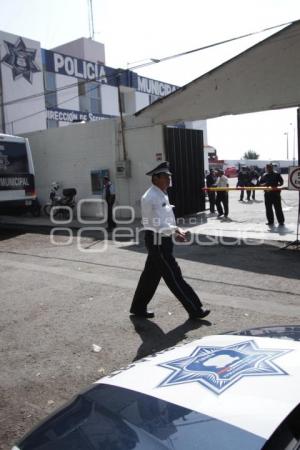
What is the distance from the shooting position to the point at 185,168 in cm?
1505

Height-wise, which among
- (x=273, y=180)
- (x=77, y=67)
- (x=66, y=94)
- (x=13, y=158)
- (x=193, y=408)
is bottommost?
(x=193, y=408)

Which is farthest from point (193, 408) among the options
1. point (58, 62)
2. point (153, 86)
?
point (153, 86)

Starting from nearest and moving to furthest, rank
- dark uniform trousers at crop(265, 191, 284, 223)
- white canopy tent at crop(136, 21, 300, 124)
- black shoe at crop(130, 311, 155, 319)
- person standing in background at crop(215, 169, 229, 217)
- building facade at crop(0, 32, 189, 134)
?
black shoe at crop(130, 311, 155, 319)
white canopy tent at crop(136, 21, 300, 124)
dark uniform trousers at crop(265, 191, 284, 223)
person standing in background at crop(215, 169, 229, 217)
building facade at crop(0, 32, 189, 134)

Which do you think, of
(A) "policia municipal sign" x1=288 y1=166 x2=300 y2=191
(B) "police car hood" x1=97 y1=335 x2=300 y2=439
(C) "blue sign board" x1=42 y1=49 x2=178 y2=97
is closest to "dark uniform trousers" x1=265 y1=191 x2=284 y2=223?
(A) "policia municipal sign" x1=288 y1=166 x2=300 y2=191

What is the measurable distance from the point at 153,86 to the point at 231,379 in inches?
1381

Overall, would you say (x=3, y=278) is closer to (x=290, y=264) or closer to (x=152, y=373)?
(x=290, y=264)

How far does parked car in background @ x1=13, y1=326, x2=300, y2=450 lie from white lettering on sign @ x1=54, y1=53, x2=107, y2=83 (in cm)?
2667

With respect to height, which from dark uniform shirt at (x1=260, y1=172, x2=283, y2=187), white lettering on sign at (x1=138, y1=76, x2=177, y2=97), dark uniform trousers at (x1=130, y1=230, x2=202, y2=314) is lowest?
dark uniform trousers at (x1=130, y1=230, x2=202, y2=314)

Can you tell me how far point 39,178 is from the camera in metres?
18.1

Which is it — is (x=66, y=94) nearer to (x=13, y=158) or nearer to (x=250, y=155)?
(x=13, y=158)

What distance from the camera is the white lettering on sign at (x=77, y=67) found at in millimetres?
27609

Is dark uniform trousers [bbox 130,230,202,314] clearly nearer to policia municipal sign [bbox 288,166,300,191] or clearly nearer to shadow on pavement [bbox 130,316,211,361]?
shadow on pavement [bbox 130,316,211,361]

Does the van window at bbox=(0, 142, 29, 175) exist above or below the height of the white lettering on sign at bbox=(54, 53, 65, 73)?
below

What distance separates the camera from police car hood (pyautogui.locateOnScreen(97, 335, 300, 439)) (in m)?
1.66
